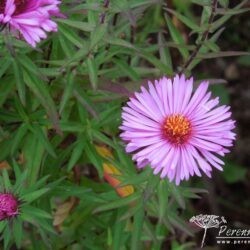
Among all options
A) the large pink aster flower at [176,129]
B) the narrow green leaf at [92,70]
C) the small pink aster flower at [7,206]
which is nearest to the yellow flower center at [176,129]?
the large pink aster flower at [176,129]

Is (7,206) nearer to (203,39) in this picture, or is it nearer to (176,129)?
(176,129)

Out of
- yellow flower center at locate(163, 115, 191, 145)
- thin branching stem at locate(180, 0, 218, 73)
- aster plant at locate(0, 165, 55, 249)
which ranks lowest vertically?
aster plant at locate(0, 165, 55, 249)

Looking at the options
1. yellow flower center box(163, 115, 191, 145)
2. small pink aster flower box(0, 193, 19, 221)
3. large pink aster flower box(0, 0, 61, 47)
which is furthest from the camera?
yellow flower center box(163, 115, 191, 145)

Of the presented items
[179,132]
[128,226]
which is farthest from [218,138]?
[128,226]

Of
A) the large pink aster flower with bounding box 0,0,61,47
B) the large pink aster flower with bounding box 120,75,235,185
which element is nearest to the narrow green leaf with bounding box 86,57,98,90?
the large pink aster flower with bounding box 120,75,235,185

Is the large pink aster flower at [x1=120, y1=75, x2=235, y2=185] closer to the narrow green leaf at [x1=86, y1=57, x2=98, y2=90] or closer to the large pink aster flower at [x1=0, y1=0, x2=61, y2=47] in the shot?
the narrow green leaf at [x1=86, y1=57, x2=98, y2=90]
